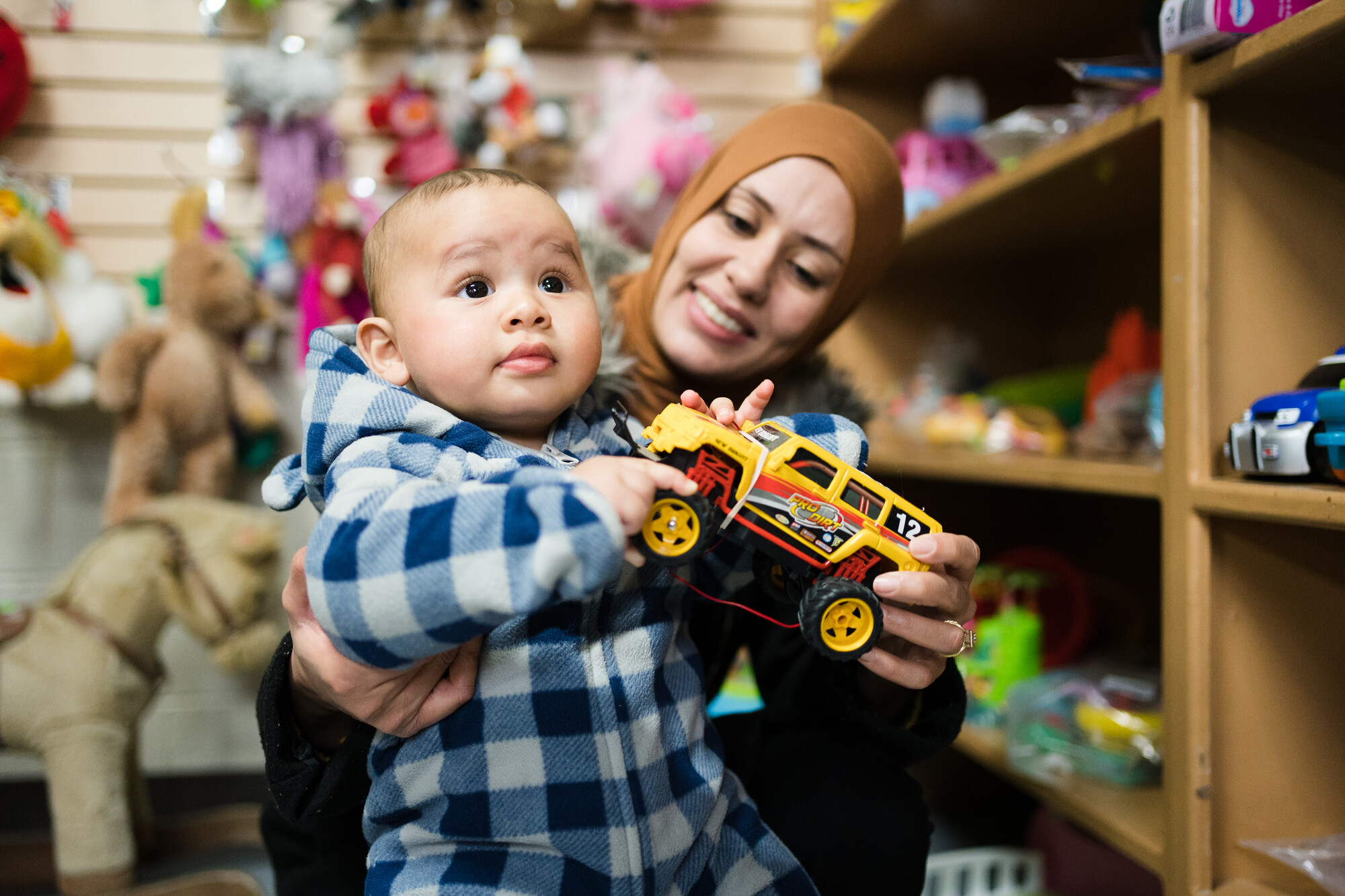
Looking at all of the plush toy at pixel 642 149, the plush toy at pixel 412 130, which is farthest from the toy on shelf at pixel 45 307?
the plush toy at pixel 642 149

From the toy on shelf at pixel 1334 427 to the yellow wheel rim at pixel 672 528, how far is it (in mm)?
625

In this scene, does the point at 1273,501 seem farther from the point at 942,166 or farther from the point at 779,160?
the point at 942,166

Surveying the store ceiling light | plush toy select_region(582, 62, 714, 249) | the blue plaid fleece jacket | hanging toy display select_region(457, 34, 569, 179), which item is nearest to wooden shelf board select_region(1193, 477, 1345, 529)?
the blue plaid fleece jacket

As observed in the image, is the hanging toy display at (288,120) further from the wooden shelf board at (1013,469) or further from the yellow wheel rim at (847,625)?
the yellow wheel rim at (847,625)

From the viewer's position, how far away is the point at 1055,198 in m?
1.40

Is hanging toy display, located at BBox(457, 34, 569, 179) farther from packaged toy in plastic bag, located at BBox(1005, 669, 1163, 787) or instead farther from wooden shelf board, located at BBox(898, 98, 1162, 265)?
packaged toy in plastic bag, located at BBox(1005, 669, 1163, 787)

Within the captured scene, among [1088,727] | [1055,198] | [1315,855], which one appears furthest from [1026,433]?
[1315,855]

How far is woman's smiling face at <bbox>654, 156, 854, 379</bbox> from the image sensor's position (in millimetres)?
1069

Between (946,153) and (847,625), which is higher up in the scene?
(946,153)

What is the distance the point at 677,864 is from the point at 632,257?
840mm

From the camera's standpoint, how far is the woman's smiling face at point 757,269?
1069 mm

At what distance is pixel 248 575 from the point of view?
5.20 feet

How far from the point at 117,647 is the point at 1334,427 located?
5.89ft

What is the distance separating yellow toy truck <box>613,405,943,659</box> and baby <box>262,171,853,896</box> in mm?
48
